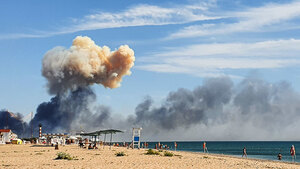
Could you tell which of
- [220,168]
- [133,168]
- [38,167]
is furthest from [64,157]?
[220,168]

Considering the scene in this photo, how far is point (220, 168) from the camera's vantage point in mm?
25281

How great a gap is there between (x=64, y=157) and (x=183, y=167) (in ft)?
36.6

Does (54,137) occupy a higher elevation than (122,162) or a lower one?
higher

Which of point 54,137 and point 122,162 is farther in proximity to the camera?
point 54,137

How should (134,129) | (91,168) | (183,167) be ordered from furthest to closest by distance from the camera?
1. (134,129)
2. (183,167)
3. (91,168)

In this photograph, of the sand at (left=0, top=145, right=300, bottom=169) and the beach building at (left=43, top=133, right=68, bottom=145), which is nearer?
the sand at (left=0, top=145, right=300, bottom=169)

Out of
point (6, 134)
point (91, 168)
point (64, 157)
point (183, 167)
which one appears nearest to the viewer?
point (91, 168)

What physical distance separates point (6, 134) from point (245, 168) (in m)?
81.3

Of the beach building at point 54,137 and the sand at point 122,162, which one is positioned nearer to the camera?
the sand at point 122,162

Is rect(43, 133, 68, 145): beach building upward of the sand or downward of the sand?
upward

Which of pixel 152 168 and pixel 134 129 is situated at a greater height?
pixel 134 129

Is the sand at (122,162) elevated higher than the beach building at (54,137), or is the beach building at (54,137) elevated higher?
the beach building at (54,137)

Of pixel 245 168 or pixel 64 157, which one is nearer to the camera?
pixel 245 168

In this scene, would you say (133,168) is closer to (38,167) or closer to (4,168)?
(38,167)
